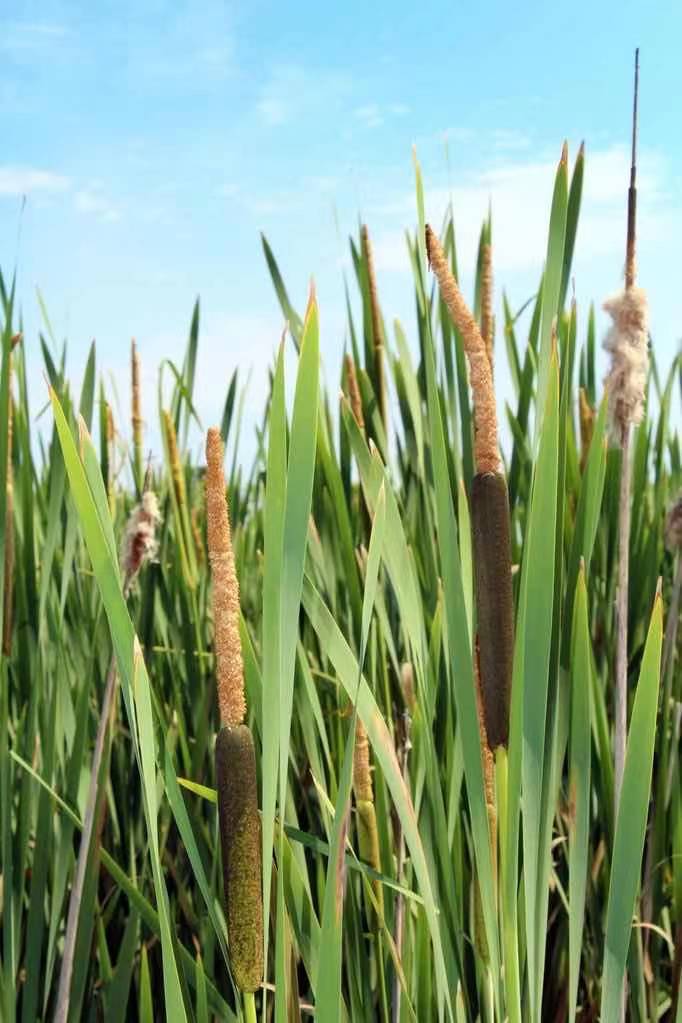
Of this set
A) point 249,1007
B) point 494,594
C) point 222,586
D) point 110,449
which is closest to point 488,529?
point 494,594

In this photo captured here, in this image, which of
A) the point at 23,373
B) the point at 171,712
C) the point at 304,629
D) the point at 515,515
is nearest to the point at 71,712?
the point at 171,712

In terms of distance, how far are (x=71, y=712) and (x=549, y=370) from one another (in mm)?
1154

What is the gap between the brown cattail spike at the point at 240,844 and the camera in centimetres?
70

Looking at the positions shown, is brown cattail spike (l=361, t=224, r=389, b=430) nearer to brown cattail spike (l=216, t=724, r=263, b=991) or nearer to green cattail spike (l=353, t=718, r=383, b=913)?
green cattail spike (l=353, t=718, r=383, b=913)

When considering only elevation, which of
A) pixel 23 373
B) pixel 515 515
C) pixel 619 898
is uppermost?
pixel 23 373

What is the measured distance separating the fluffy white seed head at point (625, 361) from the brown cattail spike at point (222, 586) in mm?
746

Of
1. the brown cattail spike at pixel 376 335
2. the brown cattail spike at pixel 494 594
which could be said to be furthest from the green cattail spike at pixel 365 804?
the brown cattail spike at pixel 376 335

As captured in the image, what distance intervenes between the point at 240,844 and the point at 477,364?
1.17 feet

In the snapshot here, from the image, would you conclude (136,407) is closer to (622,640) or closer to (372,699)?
(622,640)

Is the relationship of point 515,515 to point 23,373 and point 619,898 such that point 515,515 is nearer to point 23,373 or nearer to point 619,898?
point 23,373

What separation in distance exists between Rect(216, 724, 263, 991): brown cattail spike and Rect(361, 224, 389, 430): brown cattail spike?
2.98ft

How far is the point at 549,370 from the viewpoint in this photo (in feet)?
2.42

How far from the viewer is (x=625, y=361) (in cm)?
136

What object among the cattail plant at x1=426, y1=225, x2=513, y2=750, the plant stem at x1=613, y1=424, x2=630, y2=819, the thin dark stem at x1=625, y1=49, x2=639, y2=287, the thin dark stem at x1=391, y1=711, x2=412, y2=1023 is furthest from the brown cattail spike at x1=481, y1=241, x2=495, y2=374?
the cattail plant at x1=426, y1=225, x2=513, y2=750
